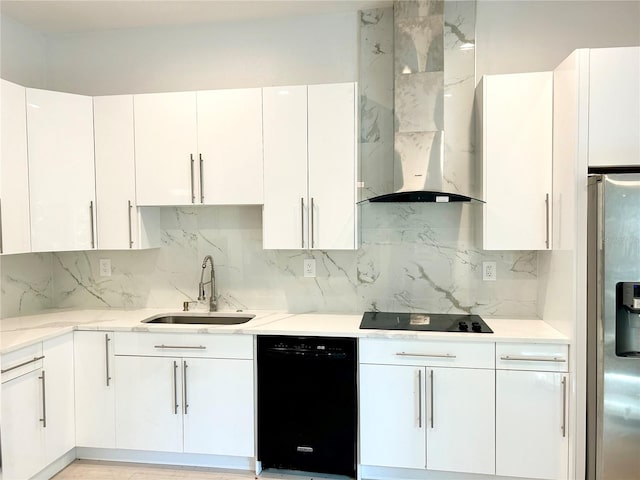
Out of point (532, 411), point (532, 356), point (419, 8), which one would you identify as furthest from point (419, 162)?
point (532, 411)

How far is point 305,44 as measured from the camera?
2.85m

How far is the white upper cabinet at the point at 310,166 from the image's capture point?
2.54 meters

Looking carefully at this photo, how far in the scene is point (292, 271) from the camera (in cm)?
293

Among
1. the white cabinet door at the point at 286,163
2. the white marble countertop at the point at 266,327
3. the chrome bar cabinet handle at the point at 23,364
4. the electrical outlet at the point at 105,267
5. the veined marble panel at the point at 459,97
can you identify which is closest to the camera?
the chrome bar cabinet handle at the point at 23,364

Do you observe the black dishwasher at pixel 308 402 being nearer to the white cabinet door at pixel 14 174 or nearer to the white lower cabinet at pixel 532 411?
the white lower cabinet at pixel 532 411

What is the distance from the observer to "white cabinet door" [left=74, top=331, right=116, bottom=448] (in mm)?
2520

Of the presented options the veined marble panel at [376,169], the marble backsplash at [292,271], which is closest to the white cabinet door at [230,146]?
the marble backsplash at [292,271]

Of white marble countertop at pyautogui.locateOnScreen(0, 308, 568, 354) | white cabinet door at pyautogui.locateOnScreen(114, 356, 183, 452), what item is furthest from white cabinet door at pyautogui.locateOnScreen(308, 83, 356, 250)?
white cabinet door at pyautogui.locateOnScreen(114, 356, 183, 452)

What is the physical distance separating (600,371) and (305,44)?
2583mm

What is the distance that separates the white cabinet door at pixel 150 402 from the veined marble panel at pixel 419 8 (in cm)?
251

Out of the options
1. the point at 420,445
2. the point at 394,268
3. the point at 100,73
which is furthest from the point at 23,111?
the point at 420,445

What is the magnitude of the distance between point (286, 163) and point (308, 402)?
1.42m

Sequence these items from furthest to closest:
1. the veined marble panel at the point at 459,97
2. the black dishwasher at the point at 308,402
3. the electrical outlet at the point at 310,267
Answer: the electrical outlet at the point at 310,267, the veined marble panel at the point at 459,97, the black dishwasher at the point at 308,402

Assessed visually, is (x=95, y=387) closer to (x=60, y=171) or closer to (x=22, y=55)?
(x=60, y=171)
